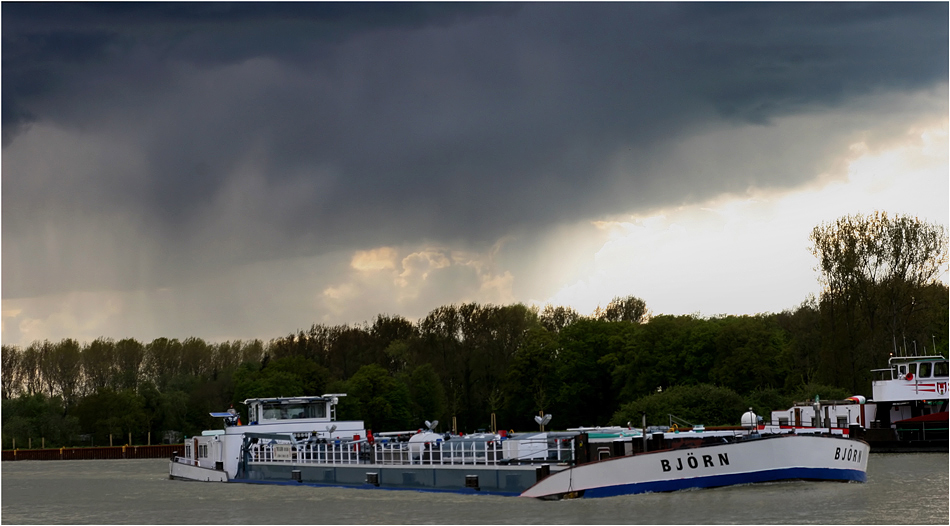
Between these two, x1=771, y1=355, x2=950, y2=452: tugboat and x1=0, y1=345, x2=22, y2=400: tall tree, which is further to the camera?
x1=0, y1=345, x2=22, y2=400: tall tree

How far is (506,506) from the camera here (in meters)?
A: 33.8

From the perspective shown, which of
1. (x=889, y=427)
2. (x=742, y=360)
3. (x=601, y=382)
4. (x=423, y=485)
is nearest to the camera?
(x=423, y=485)

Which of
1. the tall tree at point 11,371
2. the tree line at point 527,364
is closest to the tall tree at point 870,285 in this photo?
the tree line at point 527,364

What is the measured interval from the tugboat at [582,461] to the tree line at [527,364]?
130ft

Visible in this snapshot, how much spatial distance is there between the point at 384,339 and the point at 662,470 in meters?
87.3

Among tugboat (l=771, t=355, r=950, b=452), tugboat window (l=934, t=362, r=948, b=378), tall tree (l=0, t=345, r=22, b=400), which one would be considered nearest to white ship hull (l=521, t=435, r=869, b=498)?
tugboat (l=771, t=355, r=950, b=452)

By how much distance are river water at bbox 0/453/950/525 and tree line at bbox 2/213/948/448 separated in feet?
110

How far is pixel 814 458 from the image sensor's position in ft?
116

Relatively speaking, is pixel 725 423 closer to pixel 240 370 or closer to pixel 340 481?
pixel 340 481

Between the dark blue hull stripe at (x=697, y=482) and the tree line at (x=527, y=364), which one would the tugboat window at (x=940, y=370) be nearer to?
the tree line at (x=527, y=364)

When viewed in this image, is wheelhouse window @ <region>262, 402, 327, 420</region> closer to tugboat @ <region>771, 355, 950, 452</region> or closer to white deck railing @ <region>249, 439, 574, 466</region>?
white deck railing @ <region>249, 439, 574, 466</region>

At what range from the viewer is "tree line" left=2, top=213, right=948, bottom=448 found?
267 ft

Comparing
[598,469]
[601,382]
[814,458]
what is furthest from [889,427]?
[601,382]

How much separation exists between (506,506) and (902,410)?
40.9 metres
